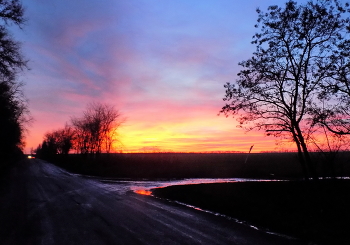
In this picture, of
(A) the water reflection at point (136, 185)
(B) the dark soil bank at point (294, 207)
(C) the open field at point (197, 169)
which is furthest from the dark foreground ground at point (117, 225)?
(C) the open field at point (197, 169)

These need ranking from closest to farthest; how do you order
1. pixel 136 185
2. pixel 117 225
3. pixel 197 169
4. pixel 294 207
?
pixel 117 225 → pixel 294 207 → pixel 136 185 → pixel 197 169

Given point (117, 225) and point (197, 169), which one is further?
point (197, 169)

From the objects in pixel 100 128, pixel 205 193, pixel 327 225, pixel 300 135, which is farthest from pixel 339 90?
pixel 100 128

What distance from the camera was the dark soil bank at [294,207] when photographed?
8.73 meters

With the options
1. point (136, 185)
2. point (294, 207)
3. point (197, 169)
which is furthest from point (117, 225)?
point (197, 169)

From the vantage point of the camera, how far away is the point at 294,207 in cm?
1185

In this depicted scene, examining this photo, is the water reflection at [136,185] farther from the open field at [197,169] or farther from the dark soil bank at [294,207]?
the open field at [197,169]

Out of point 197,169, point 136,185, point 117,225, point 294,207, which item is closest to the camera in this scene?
point 117,225

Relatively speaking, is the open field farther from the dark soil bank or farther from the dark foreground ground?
the dark foreground ground

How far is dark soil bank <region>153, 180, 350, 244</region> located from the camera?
8734 mm

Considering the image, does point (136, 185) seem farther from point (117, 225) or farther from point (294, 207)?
point (117, 225)

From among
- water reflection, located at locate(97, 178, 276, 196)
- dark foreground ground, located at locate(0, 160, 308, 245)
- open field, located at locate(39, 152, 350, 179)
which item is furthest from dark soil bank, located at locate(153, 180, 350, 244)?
water reflection, located at locate(97, 178, 276, 196)

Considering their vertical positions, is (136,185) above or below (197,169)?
below

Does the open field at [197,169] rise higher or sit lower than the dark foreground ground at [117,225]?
higher
